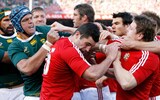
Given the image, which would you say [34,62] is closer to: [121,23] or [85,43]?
[85,43]

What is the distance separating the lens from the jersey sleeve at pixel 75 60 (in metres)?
3.14

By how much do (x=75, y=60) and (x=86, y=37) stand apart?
29 centimetres

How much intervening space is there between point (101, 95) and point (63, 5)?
1010cm

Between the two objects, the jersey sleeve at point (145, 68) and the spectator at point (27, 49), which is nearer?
the jersey sleeve at point (145, 68)

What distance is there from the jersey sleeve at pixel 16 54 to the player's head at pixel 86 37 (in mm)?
752

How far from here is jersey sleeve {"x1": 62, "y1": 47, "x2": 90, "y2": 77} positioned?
3139 millimetres

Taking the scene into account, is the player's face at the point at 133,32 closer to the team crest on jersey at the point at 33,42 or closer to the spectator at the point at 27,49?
the spectator at the point at 27,49

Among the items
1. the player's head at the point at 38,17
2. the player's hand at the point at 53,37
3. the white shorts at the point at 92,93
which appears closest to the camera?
the player's hand at the point at 53,37

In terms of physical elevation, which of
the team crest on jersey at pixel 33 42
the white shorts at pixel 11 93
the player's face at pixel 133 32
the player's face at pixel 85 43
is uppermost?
the player's face at pixel 133 32

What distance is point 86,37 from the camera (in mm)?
3346

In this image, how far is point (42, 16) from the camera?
21.3ft

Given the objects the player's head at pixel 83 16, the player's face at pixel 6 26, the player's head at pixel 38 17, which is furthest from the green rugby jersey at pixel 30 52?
the player's head at pixel 38 17

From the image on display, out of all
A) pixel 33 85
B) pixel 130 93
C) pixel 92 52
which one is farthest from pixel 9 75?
pixel 130 93

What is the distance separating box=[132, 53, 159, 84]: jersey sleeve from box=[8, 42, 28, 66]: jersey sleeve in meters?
1.28
